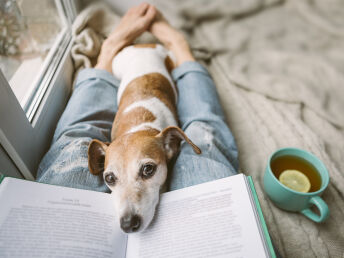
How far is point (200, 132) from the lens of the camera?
3.60 ft

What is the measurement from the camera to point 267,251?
625 millimetres

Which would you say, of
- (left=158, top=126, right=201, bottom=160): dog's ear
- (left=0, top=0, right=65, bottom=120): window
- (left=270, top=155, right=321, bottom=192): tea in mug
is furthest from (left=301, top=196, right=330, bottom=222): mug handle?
(left=0, top=0, right=65, bottom=120): window

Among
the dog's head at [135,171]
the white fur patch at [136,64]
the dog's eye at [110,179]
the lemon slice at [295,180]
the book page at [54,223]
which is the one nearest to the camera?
the book page at [54,223]

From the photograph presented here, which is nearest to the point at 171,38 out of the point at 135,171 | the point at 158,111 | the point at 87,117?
the point at 158,111

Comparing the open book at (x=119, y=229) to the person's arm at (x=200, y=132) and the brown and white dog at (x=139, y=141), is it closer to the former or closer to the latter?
the brown and white dog at (x=139, y=141)

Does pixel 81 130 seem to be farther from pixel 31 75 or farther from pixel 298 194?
pixel 298 194

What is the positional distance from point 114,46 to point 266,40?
1.11 meters

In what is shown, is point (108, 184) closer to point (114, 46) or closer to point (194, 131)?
point (194, 131)

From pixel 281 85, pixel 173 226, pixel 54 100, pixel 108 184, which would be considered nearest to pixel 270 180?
pixel 173 226

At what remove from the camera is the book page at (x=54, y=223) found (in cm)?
64

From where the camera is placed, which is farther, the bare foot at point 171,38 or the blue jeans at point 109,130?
the bare foot at point 171,38

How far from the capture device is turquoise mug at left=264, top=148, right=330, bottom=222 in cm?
94

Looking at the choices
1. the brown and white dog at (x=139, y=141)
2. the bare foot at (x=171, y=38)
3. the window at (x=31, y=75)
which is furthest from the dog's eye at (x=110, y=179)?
the bare foot at (x=171, y=38)

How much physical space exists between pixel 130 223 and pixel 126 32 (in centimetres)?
130
